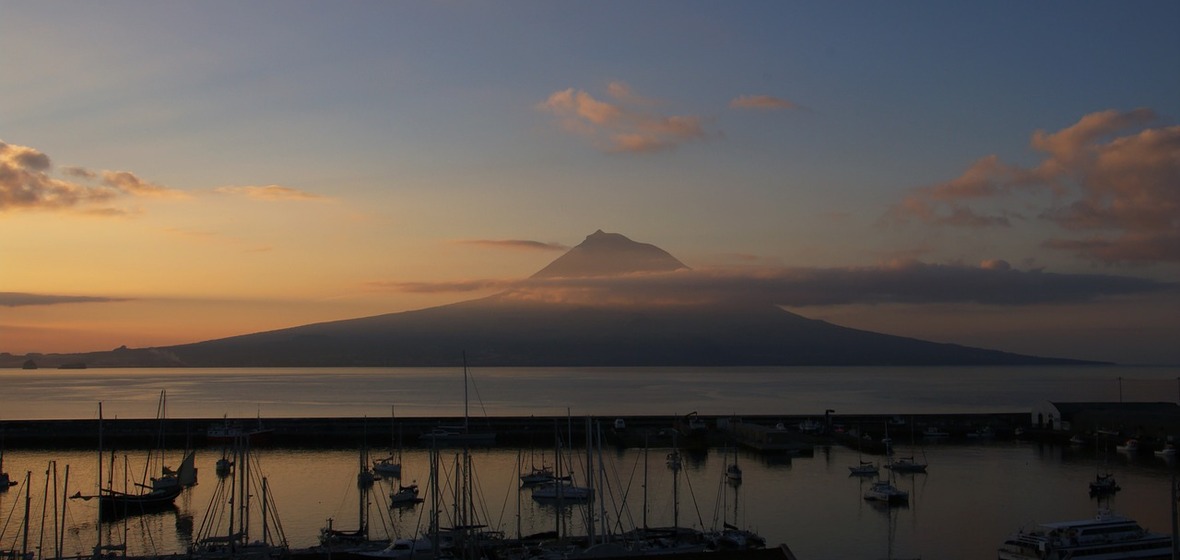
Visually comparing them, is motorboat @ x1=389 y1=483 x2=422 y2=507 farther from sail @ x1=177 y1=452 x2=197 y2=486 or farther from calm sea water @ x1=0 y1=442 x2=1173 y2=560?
sail @ x1=177 y1=452 x2=197 y2=486

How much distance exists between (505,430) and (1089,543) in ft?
86.7

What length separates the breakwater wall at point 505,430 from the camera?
124ft

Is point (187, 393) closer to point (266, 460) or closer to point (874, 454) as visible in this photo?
point (266, 460)

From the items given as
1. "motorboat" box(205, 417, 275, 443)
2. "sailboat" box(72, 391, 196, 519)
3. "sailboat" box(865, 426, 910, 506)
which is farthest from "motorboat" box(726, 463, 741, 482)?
"motorboat" box(205, 417, 275, 443)

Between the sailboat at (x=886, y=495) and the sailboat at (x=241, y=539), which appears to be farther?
the sailboat at (x=886, y=495)

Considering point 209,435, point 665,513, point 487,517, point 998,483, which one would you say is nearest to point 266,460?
point 209,435

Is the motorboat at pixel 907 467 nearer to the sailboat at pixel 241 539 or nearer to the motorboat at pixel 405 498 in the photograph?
the motorboat at pixel 405 498

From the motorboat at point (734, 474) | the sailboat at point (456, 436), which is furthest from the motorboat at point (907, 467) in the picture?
the sailboat at point (456, 436)

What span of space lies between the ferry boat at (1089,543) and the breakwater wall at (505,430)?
56.6ft

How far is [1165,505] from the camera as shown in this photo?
989 inches

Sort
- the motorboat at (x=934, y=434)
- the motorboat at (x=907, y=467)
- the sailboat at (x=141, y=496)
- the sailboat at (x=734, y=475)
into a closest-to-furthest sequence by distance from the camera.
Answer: the sailboat at (x=141, y=496) → the sailboat at (x=734, y=475) → the motorboat at (x=907, y=467) → the motorboat at (x=934, y=434)

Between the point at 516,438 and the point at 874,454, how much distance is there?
44.7ft

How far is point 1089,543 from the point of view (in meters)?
17.6

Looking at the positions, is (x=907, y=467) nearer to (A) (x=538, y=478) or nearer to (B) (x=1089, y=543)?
(A) (x=538, y=478)
